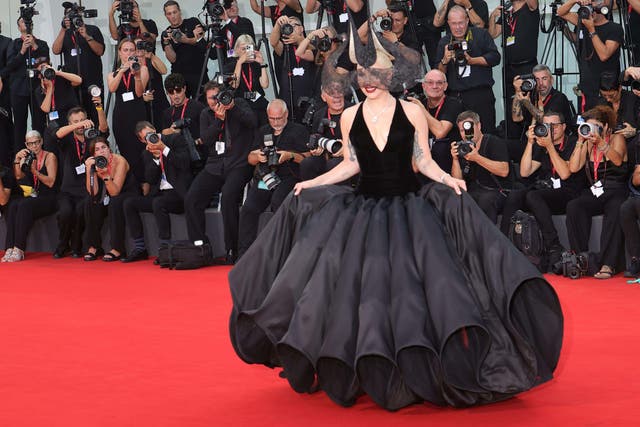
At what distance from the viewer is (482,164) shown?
321 inches

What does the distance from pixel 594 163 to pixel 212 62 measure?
5332 mm

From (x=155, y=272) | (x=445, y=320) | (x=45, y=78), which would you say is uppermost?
(x=45, y=78)

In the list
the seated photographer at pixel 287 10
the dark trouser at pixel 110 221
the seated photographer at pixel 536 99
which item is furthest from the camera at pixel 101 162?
the seated photographer at pixel 536 99

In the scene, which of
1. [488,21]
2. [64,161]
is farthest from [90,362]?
[488,21]

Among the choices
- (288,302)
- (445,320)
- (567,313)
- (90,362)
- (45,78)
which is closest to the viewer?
(445,320)

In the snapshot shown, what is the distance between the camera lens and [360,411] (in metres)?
4.02

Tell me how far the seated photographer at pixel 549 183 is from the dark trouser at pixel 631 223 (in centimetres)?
53

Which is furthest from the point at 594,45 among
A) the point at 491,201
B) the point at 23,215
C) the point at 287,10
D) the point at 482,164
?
the point at 23,215

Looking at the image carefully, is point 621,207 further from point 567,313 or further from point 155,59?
point 155,59

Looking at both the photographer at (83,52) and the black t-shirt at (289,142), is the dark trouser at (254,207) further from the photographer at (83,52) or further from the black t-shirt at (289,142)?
the photographer at (83,52)

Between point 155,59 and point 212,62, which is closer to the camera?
point 155,59

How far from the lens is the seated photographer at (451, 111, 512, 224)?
26.5 feet

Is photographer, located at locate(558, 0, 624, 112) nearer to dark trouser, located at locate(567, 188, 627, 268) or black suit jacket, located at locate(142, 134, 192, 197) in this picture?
dark trouser, located at locate(567, 188, 627, 268)

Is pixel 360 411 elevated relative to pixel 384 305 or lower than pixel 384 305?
lower
